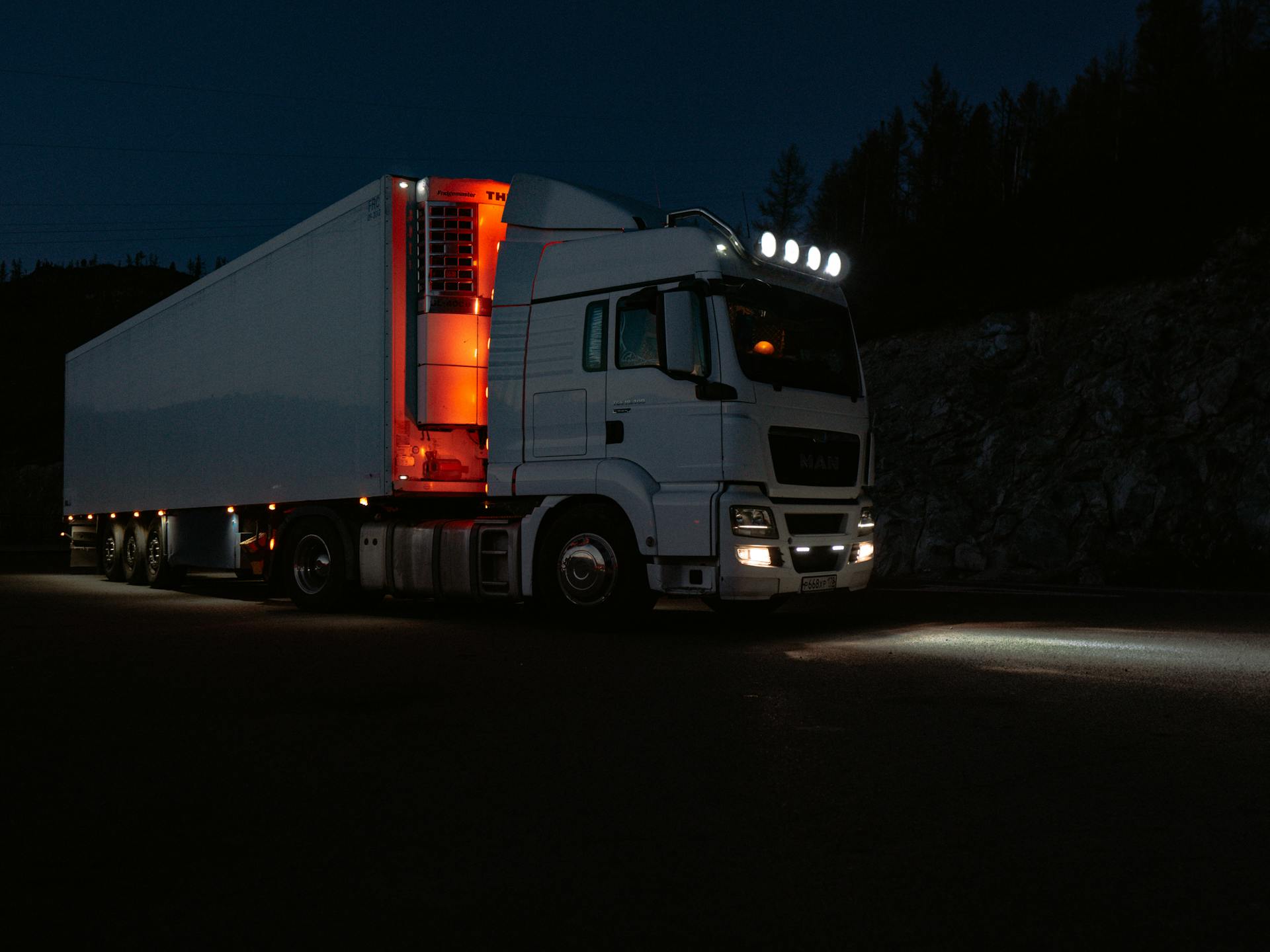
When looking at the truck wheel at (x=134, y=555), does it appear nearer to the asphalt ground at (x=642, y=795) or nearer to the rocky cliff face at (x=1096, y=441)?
the asphalt ground at (x=642, y=795)

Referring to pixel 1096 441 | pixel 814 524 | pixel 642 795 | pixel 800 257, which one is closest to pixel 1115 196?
pixel 1096 441

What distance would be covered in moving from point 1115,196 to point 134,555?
23.1 m

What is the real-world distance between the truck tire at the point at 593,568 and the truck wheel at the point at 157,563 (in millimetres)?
8725

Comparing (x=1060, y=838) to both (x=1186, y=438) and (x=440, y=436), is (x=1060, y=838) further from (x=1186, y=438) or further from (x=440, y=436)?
(x=1186, y=438)

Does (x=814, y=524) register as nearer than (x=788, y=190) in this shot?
Yes

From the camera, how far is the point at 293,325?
42.9ft

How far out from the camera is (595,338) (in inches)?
407

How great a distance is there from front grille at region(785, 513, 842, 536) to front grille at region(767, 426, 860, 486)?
27 centimetres

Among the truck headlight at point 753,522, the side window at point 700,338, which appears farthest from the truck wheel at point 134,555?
the truck headlight at point 753,522

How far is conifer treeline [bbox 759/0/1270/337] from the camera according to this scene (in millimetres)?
25172

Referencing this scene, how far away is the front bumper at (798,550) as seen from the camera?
31.0ft

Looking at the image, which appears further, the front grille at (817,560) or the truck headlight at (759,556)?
the front grille at (817,560)

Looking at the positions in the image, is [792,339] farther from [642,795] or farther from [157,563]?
[157,563]

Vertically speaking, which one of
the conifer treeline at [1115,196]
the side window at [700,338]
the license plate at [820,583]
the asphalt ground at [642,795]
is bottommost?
the asphalt ground at [642,795]
